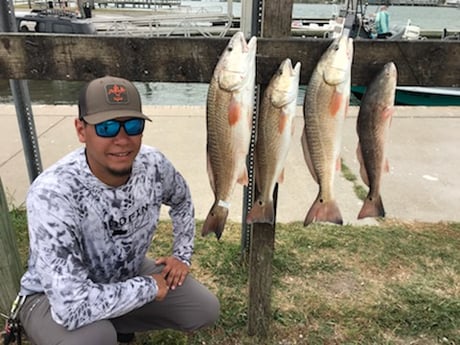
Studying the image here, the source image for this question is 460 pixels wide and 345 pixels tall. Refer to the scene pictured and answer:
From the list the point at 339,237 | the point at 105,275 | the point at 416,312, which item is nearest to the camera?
the point at 105,275

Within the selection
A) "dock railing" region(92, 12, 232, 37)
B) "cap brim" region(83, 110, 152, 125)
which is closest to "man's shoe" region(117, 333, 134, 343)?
"cap brim" region(83, 110, 152, 125)

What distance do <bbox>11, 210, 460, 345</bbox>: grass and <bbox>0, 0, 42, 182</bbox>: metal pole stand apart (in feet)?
2.34

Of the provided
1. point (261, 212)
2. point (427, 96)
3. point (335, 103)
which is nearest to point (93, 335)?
point (261, 212)

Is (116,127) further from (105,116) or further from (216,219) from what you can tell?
(216,219)

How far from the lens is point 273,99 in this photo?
A: 5.49ft

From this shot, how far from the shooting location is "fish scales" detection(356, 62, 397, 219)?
67.0 inches

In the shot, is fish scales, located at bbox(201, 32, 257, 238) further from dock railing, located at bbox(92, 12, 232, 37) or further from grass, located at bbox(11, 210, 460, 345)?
dock railing, located at bbox(92, 12, 232, 37)

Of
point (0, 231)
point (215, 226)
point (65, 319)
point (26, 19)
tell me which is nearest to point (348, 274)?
point (215, 226)

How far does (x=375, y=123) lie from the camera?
174 centimetres

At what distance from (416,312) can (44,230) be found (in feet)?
7.24

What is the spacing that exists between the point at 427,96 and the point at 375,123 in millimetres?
9288

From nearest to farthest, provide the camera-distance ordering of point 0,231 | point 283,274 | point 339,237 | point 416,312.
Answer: point 0,231 → point 416,312 → point 283,274 → point 339,237

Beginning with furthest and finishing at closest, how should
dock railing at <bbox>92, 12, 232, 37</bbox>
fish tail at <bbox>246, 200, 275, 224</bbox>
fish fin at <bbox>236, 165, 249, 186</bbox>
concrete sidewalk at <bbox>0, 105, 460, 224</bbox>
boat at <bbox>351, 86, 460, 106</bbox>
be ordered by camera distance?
dock railing at <bbox>92, 12, 232, 37</bbox> < boat at <bbox>351, 86, 460, 106</bbox> < concrete sidewalk at <bbox>0, 105, 460, 224</bbox> < fish tail at <bbox>246, 200, 275, 224</bbox> < fish fin at <bbox>236, 165, 249, 186</bbox>

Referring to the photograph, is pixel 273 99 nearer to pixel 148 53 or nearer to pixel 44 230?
pixel 148 53
